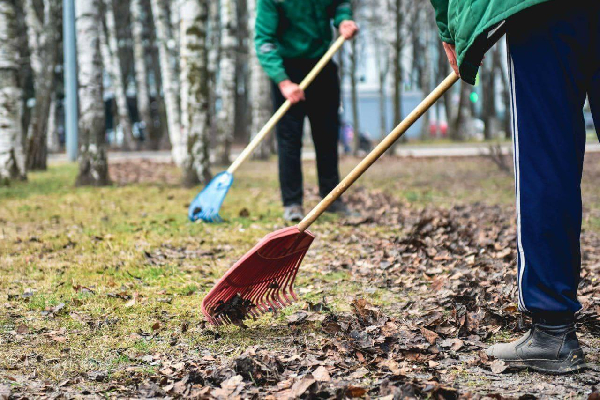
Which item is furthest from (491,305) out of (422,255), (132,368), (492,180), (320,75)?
(492,180)

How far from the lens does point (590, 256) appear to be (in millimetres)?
5379

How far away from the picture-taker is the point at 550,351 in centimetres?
287

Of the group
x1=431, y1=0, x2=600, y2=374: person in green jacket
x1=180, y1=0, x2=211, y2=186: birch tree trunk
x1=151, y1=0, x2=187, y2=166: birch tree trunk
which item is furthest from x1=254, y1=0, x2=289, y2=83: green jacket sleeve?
x1=151, y1=0, x2=187, y2=166: birch tree trunk

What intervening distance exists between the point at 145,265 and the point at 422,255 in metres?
1.90

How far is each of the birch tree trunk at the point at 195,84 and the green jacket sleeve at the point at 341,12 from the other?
324 cm

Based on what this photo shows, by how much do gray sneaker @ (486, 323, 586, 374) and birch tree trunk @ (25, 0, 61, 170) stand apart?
12147mm

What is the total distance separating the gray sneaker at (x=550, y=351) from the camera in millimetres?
2861

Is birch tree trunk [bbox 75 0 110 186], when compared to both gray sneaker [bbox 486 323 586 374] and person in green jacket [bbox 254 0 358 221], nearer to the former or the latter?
person in green jacket [bbox 254 0 358 221]

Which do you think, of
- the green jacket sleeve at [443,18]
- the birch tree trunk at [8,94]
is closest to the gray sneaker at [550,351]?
the green jacket sleeve at [443,18]

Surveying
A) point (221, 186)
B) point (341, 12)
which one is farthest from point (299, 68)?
point (221, 186)

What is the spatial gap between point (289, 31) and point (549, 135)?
425 centimetres

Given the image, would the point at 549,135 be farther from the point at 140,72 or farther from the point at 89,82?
the point at 140,72

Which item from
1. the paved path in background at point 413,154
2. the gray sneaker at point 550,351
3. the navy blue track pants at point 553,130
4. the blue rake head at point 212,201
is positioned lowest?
the paved path in background at point 413,154

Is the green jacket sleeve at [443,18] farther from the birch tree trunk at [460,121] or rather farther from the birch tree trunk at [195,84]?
the birch tree trunk at [460,121]
